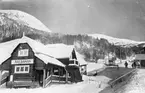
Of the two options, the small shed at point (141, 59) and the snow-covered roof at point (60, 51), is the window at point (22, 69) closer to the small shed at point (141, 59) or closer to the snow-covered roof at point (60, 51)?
the snow-covered roof at point (60, 51)

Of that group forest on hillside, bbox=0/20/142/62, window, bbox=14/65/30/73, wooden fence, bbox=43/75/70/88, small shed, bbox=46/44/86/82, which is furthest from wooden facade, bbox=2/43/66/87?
forest on hillside, bbox=0/20/142/62

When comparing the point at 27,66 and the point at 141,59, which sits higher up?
the point at 141,59

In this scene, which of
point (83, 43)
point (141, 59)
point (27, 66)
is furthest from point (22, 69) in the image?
point (83, 43)

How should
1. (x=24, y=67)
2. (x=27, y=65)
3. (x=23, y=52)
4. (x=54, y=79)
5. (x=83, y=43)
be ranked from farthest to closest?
(x=83, y=43) < (x=54, y=79) < (x=23, y=52) < (x=24, y=67) < (x=27, y=65)

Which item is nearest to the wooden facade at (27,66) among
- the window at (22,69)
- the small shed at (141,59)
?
the window at (22,69)

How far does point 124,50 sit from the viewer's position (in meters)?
150

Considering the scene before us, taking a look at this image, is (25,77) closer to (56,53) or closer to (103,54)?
(56,53)

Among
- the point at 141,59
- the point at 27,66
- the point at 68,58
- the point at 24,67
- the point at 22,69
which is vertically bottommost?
the point at 22,69

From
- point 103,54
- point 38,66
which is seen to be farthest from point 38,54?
point 103,54

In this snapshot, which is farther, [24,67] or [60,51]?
[60,51]

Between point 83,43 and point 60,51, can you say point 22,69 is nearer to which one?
point 60,51

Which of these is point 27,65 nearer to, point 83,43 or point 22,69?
point 22,69

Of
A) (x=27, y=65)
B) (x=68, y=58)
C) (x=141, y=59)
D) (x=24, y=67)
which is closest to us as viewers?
(x=27, y=65)

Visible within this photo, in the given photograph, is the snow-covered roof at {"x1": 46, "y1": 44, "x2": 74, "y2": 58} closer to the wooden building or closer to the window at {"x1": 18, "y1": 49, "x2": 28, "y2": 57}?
the wooden building
